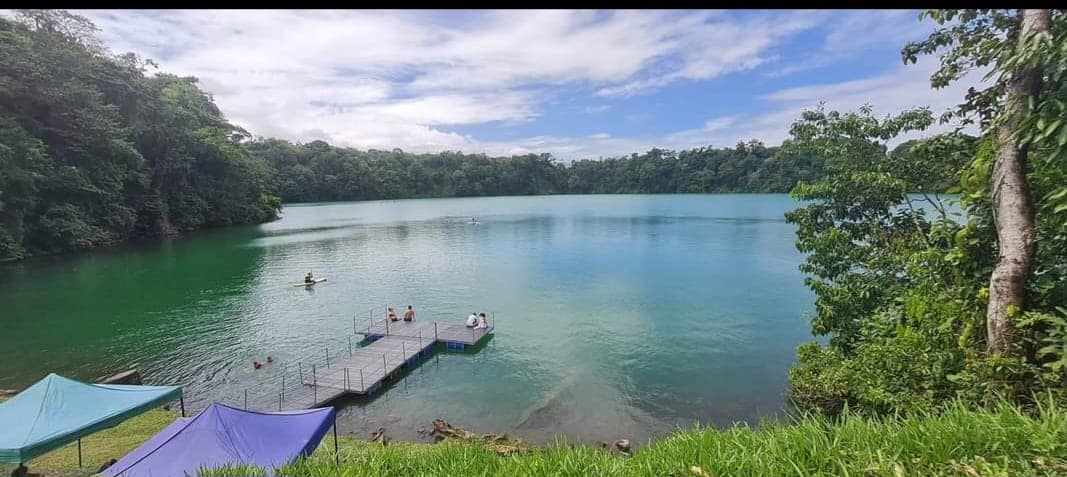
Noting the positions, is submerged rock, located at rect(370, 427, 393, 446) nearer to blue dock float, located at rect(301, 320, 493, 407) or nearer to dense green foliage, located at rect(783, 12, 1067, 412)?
blue dock float, located at rect(301, 320, 493, 407)

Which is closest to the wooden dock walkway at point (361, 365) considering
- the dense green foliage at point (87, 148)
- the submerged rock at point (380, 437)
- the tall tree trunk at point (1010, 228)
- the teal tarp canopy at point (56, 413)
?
the submerged rock at point (380, 437)

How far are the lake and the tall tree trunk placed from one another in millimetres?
7577

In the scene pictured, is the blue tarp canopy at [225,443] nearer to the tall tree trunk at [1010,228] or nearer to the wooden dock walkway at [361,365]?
the wooden dock walkway at [361,365]

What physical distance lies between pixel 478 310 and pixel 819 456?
750 inches

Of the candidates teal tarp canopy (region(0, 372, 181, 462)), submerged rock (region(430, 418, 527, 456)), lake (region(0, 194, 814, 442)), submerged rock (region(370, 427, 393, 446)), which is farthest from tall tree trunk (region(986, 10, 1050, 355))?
teal tarp canopy (region(0, 372, 181, 462))

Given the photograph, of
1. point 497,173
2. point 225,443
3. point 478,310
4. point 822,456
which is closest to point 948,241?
point 822,456

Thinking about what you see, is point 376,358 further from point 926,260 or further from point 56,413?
point 926,260

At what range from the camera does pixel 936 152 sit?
7617mm

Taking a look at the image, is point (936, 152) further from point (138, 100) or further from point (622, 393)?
point (138, 100)

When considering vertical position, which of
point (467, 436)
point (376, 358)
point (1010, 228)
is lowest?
point (467, 436)

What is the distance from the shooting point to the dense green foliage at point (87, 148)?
1227 inches

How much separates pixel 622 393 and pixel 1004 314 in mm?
9383

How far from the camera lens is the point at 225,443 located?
267 inches
